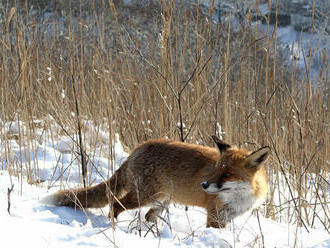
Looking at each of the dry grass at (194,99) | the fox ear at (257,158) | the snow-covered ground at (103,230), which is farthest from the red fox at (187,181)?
the dry grass at (194,99)

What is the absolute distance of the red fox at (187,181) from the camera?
3.08 metres

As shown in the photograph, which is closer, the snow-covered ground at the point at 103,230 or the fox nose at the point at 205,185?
the snow-covered ground at the point at 103,230

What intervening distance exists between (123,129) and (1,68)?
1.95 m

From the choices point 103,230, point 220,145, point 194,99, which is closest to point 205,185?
point 220,145

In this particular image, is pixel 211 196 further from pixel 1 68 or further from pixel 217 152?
pixel 1 68

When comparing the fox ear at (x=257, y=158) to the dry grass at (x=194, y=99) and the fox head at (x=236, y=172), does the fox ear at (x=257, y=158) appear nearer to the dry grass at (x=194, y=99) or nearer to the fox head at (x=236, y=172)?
the fox head at (x=236, y=172)

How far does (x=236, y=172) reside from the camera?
3.11 meters

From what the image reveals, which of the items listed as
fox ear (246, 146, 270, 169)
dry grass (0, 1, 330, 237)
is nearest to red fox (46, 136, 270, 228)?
fox ear (246, 146, 270, 169)

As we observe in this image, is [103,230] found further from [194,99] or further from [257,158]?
[194,99]

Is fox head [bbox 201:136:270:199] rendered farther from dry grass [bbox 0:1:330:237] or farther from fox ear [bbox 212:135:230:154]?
dry grass [bbox 0:1:330:237]

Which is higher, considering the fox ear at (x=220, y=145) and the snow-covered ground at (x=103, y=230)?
the fox ear at (x=220, y=145)

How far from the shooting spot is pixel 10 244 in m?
1.71

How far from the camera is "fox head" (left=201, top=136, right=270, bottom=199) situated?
118 inches

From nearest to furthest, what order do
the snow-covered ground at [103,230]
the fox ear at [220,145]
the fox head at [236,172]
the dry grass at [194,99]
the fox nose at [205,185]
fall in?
the snow-covered ground at [103,230]
the fox nose at [205,185]
the fox head at [236,172]
the fox ear at [220,145]
the dry grass at [194,99]
